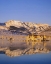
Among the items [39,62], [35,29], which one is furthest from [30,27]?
[39,62]

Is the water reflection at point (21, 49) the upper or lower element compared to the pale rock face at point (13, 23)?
lower

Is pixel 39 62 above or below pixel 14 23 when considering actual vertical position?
below

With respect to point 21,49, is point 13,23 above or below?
above

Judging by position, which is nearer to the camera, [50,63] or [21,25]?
[50,63]

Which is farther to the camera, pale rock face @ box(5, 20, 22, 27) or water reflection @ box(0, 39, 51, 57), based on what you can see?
pale rock face @ box(5, 20, 22, 27)

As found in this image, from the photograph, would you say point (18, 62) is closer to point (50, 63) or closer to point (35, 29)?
point (50, 63)

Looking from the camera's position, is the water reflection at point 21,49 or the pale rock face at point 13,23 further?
the pale rock face at point 13,23

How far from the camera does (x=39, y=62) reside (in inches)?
Answer: 353

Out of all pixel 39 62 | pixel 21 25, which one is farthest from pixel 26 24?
pixel 39 62

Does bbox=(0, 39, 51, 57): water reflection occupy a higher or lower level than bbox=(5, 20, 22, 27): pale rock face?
lower

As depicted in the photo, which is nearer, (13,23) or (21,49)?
(21,49)

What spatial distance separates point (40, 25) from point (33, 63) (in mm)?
49507

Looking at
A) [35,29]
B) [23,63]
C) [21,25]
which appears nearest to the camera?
[23,63]

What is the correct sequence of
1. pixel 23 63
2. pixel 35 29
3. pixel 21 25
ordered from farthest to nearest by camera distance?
pixel 21 25 < pixel 35 29 < pixel 23 63
